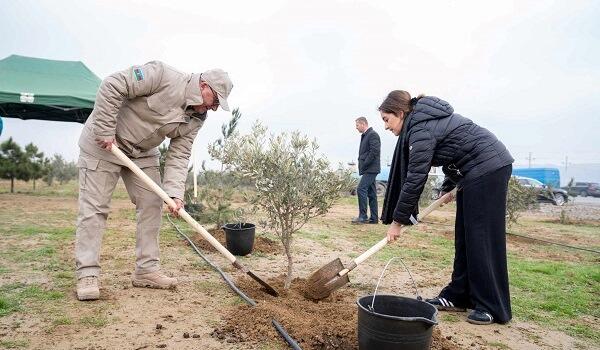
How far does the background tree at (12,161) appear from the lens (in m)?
14.0

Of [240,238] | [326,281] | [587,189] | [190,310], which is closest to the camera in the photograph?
[190,310]

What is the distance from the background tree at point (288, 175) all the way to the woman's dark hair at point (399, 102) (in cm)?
69

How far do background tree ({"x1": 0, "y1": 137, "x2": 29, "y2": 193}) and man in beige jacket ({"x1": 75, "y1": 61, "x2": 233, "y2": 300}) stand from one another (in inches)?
499

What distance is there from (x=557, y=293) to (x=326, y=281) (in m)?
2.55

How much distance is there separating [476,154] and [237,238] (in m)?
3.09

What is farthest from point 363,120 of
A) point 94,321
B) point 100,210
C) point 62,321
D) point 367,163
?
point 62,321

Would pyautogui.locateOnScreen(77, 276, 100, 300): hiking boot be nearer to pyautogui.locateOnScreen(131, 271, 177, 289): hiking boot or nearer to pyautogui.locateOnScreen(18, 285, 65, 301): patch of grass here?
pyautogui.locateOnScreen(18, 285, 65, 301): patch of grass

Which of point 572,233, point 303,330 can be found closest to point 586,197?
point 572,233

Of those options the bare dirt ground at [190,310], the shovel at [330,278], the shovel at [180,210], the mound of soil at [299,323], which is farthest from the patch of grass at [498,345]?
the shovel at [180,210]

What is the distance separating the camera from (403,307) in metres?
2.79

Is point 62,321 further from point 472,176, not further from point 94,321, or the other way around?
point 472,176

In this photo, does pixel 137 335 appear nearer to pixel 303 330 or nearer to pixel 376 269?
pixel 303 330

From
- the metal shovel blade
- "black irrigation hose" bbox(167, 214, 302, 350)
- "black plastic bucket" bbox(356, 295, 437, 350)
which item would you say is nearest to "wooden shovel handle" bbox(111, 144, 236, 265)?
"black irrigation hose" bbox(167, 214, 302, 350)

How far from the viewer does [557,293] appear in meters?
4.44
